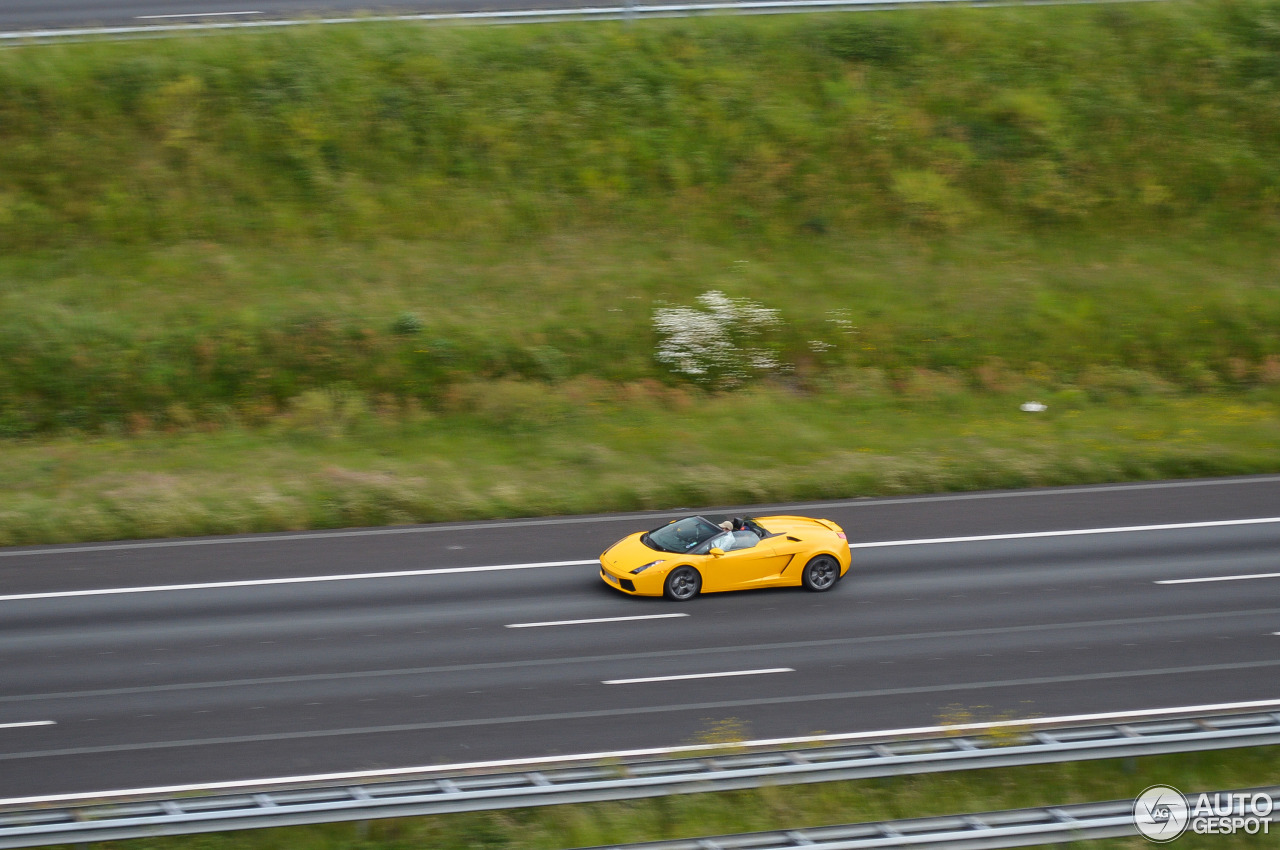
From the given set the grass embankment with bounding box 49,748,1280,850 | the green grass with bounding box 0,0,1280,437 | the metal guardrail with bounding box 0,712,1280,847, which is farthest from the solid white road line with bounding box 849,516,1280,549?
the green grass with bounding box 0,0,1280,437

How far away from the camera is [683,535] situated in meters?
13.9

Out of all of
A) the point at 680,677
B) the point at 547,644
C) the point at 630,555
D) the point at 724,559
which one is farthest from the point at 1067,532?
the point at 547,644

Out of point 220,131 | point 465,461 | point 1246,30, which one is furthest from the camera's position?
point 1246,30

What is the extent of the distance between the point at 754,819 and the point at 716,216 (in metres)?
18.0

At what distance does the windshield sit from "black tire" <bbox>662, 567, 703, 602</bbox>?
0.87 ft

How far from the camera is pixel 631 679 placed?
11.8m

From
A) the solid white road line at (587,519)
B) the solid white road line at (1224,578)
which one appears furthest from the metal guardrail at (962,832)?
the solid white road line at (587,519)

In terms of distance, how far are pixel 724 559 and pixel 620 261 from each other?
38.9 feet

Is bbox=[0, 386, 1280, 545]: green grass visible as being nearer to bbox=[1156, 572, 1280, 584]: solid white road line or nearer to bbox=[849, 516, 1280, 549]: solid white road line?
bbox=[849, 516, 1280, 549]: solid white road line

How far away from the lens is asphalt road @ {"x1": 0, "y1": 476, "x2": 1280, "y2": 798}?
423 inches

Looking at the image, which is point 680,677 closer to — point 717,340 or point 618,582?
point 618,582

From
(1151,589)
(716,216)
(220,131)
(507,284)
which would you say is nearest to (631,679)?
(1151,589)

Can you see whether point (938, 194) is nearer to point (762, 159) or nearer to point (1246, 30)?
point (762, 159)

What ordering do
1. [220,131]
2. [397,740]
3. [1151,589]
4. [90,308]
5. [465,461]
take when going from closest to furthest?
[397,740] → [1151,589] → [465,461] → [90,308] → [220,131]
